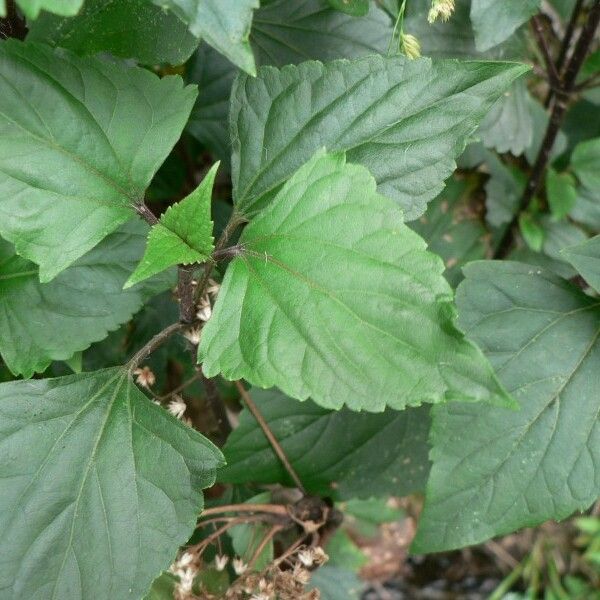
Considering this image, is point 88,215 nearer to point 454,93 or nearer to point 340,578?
point 454,93

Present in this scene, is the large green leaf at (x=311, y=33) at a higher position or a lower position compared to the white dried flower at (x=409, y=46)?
lower

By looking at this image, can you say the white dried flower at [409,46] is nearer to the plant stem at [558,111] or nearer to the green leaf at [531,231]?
the plant stem at [558,111]

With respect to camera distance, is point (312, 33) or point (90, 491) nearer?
point (90, 491)

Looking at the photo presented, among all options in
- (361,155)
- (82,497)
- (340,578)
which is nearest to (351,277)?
(361,155)

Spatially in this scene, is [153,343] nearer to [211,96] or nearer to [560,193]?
[211,96]

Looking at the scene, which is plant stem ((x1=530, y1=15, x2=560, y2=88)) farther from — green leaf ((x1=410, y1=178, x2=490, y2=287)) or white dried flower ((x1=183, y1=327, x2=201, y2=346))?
white dried flower ((x1=183, y1=327, x2=201, y2=346))

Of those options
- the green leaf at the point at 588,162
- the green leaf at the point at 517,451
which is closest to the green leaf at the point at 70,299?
the green leaf at the point at 517,451

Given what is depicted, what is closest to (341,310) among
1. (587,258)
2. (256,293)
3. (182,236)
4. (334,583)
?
(256,293)
